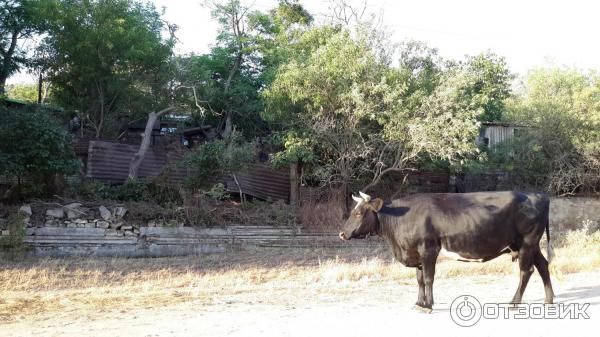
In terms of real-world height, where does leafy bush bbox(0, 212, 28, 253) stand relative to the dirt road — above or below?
above

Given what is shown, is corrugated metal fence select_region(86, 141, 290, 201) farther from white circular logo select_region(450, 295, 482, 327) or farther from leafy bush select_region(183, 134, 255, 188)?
white circular logo select_region(450, 295, 482, 327)

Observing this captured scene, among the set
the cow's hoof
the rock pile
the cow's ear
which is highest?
the cow's ear

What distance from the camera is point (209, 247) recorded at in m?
17.3

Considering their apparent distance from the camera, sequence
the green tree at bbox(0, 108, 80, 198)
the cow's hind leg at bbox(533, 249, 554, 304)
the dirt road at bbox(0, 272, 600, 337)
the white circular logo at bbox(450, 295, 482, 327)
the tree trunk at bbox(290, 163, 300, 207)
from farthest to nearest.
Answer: the tree trunk at bbox(290, 163, 300, 207), the green tree at bbox(0, 108, 80, 198), the cow's hind leg at bbox(533, 249, 554, 304), the white circular logo at bbox(450, 295, 482, 327), the dirt road at bbox(0, 272, 600, 337)

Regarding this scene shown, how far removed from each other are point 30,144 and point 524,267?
1313 cm

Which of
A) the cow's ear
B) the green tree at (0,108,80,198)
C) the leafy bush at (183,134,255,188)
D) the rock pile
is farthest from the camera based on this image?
the leafy bush at (183,134,255,188)

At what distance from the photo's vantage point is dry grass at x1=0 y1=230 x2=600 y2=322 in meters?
8.94

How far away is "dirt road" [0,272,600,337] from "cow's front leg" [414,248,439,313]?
0.17 metres

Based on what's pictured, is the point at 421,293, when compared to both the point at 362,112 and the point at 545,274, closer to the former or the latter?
the point at 545,274

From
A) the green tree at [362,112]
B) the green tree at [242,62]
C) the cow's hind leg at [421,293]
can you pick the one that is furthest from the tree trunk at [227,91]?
the cow's hind leg at [421,293]

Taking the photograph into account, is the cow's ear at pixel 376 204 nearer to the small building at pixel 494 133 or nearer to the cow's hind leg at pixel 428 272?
the cow's hind leg at pixel 428 272

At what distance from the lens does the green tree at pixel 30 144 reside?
50.8 ft

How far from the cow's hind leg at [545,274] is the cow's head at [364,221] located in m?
2.38

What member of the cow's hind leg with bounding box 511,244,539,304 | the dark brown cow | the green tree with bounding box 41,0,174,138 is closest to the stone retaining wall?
the green tree with bounding box 41,0,174,138
